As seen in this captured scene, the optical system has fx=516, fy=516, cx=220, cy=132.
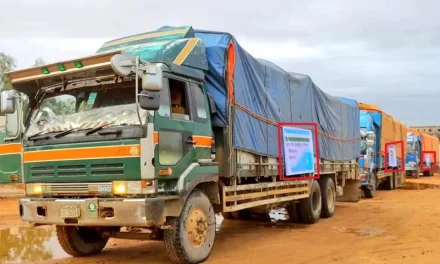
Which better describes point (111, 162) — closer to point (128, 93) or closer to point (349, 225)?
point (128, 93)

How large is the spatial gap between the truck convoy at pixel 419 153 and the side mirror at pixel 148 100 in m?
25.9

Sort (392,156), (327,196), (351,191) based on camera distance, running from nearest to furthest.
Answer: (327,196) → (351,191) → (392,156)

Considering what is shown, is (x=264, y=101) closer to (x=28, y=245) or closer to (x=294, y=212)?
(x=294, y=212)

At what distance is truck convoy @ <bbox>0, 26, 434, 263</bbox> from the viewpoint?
6043 mm

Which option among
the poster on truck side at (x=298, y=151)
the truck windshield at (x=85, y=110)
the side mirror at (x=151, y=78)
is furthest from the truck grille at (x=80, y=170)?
the poster on truck side at (x=298, y=151)

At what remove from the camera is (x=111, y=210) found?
6.09 m

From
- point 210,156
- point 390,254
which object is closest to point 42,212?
point 210,156

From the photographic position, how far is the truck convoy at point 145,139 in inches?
238

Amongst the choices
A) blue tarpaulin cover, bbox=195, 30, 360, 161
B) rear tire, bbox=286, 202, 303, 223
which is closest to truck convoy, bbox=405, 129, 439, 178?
blue tarpaulin cover, bbox=195, 30, 360, 161

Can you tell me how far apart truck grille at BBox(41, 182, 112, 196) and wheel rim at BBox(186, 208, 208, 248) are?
1.16 meters

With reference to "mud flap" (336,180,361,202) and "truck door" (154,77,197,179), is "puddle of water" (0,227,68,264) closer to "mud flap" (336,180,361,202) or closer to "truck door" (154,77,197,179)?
"truck door" (154,77,197,179)

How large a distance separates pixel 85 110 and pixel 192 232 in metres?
2.09

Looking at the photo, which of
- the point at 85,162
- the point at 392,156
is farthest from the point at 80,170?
the point at 392,156

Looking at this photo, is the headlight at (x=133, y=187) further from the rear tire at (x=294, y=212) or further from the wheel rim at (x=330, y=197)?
the wheel rim at (x=330, y=197)
